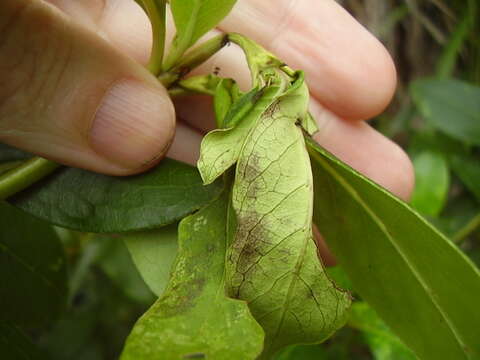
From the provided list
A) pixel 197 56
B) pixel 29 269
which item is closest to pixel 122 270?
pixel 29 269

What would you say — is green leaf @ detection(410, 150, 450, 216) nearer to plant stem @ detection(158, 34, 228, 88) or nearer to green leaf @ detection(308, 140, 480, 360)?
green leaf @ detection(308, 140, 480, 360)

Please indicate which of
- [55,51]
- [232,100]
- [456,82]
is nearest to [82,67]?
[55,51]

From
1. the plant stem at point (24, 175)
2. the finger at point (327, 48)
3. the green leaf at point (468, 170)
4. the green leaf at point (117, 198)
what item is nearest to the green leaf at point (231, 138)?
the green leaf at point (117, 198)

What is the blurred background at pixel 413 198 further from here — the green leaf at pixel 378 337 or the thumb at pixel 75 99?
the thumb at pixel 75 99

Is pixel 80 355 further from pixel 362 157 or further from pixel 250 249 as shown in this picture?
pixel 250 249

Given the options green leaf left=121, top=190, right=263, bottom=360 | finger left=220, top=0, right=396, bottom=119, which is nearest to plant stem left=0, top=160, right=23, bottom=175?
green leaf left=121, top=190, right=263, bottom=360

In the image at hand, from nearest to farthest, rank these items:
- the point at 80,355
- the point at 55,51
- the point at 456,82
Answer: the point at 55,51
the point at 80,355
the point at 456,82
